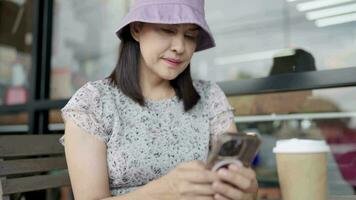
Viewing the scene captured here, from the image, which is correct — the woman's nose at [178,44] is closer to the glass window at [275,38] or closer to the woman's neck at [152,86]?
the woman's neck at [152,86]

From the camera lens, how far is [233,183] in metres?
0.65

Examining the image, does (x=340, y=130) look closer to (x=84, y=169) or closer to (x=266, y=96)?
(x=266, y=96)

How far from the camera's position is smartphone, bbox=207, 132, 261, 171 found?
0.57 meters

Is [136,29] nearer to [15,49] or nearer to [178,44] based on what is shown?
[178,44]

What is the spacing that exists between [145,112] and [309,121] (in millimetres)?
1059

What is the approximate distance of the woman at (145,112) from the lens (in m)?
1.02

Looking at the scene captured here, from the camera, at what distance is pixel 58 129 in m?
2.45

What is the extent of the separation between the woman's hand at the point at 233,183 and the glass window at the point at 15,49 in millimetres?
2239

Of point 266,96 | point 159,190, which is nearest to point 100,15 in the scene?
point 266,96

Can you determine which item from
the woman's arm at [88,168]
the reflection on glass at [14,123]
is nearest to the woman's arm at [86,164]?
the woman's arm at [88,168]

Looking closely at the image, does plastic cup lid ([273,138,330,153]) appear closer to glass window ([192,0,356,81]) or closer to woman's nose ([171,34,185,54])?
woman's nose ([171,34,185,54])

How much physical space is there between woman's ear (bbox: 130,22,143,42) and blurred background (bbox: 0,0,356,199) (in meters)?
0.78

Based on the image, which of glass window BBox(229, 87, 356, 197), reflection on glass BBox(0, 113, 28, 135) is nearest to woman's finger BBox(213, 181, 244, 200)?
glass window BBox(229, 87, 356, 197)

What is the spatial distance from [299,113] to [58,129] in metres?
1.42
